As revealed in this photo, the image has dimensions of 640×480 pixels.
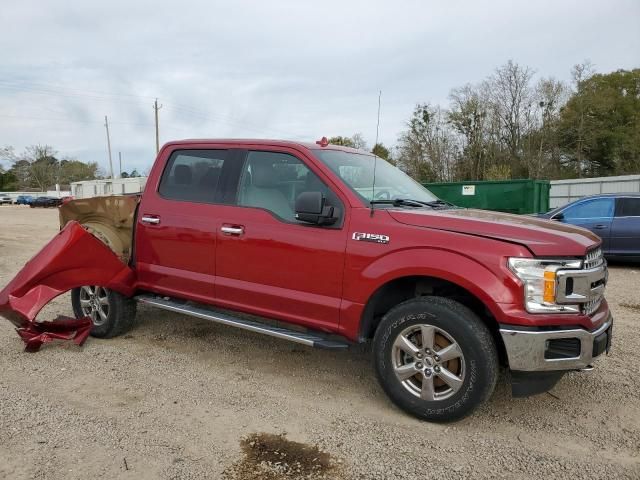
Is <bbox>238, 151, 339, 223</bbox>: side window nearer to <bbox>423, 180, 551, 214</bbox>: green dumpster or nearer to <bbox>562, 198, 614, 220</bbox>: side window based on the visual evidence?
<bbox>562, 198, 614, 220</bbox>: side window

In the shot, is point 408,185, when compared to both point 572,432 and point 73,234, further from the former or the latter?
point 73,234

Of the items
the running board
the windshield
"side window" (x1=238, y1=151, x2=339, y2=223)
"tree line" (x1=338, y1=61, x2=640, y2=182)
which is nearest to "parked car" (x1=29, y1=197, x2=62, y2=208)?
"tree line" (x1=338, y1=61, x2=640, y2=182)

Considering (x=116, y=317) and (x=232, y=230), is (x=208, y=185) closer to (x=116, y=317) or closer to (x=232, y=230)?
(x=232, y=230)

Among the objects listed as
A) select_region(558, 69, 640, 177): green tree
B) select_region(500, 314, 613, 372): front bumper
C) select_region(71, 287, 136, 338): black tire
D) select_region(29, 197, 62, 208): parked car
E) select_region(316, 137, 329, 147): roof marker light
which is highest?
select_region(558, 69, 640, 177): green tree

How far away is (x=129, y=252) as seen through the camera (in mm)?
5438

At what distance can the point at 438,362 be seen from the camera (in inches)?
135

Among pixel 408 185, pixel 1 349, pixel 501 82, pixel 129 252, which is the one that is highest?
pixel 501 82

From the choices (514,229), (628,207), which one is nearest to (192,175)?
(514,229)

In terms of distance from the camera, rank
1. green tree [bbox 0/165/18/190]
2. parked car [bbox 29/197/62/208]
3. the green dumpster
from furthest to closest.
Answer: green tree [bbox 0/165/18/190] < parked car [bbox 29/197/62/208] < the green dumpster

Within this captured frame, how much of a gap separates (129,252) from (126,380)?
5.36 feet

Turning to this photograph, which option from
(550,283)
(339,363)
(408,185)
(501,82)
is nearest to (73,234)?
(339,363)

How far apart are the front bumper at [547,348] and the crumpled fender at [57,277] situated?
361 cm

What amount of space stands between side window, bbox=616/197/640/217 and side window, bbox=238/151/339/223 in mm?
8180

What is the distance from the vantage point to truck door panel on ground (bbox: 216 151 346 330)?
12.7 ft
